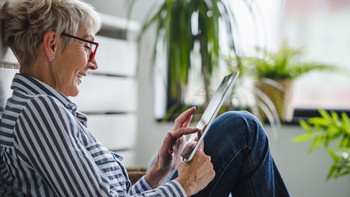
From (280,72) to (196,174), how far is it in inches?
66.7

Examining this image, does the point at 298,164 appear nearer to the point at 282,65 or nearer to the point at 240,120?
the point at 282,65

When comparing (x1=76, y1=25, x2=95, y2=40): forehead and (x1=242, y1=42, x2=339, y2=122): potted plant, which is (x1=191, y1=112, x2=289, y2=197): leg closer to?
(x1=76, y1=25, x2=95, y2=40): forehead

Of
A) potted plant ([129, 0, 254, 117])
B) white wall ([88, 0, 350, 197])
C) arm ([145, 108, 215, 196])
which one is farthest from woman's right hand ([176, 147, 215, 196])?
white wall ([88, 0, 350, 197])

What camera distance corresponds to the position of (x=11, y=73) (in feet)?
4.42

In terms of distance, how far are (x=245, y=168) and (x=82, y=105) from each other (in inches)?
50.1

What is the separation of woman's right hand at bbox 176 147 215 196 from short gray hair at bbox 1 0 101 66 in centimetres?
45

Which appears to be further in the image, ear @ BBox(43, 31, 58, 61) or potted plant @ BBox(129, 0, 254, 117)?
potted plant @ BBox(129, 0, 254, 117)

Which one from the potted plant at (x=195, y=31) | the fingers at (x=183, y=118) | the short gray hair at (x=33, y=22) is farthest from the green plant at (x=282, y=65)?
the short gray hair at (x=33, y=22)

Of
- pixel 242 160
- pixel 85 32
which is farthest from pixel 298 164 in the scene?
pixel 85 32

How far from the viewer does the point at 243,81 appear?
2967 mm

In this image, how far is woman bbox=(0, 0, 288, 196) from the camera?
3.39 feet

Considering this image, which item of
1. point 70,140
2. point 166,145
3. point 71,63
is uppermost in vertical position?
point 71,63

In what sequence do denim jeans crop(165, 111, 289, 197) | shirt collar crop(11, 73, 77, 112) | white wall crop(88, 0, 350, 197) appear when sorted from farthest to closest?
white wall crop(88, 0, 350, 197) → denim jeans crop(165, 111, 289, 197) → shirt collar crop(11, 73, 77, 112)

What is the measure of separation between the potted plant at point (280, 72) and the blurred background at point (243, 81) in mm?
17
